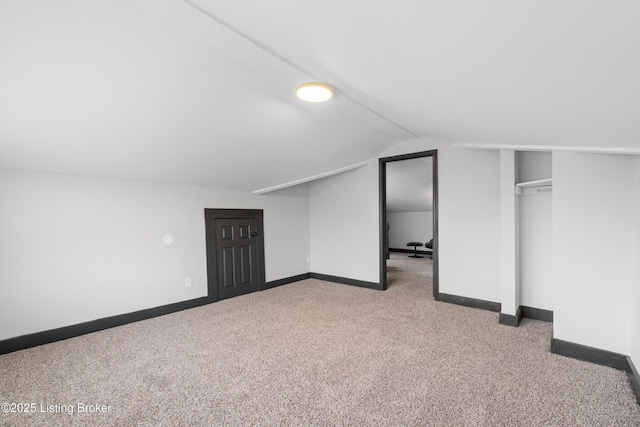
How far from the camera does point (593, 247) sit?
2293 millimetres

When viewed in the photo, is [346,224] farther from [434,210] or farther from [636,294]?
[636,294]

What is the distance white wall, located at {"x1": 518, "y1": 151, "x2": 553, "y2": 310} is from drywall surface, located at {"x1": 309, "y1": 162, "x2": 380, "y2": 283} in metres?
1.87

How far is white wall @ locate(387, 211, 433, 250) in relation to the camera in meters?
8.39

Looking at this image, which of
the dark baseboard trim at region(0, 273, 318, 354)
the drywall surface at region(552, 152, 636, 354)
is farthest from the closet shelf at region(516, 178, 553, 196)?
the dark baseboard trim at region(0, 273, 318, 354)

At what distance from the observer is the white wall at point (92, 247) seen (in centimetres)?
263

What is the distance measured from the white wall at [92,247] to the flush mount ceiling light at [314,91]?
234cm

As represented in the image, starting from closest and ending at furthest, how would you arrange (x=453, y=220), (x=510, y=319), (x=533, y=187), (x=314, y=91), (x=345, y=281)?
(x=314, y=91)
(x=510, y=319)
(x=533, y=187)
(x=453, y=220)
(x=345, y=281)

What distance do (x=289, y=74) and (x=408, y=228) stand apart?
756 centimetres

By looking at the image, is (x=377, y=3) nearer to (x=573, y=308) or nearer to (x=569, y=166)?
(x=569, y=166)

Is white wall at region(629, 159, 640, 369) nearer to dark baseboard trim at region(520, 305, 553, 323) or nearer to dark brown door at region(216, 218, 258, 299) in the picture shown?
dark baseboard trim at region(520, 305, 553, 323)

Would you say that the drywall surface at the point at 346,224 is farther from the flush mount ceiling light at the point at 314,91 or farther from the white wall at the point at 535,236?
the flush mount ceiling light at the point at 314,91

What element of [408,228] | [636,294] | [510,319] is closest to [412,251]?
[408,228]

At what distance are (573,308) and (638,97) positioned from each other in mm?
1917

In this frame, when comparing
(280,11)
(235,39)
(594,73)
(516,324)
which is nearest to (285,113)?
(235,39)
